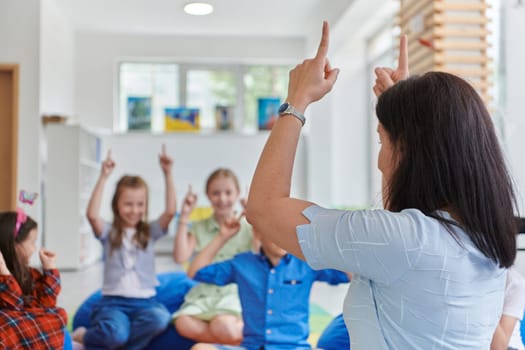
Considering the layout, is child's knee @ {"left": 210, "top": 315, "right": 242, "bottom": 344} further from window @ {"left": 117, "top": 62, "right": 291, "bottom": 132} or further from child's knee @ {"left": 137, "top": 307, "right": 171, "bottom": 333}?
window @ {"left": 117, "top": 62, "right": 291, "bottom": 132}

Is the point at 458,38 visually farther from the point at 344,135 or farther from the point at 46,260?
the point at 344,135

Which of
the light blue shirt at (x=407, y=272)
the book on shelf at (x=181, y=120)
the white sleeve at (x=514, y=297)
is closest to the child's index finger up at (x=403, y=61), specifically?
the light blue shirt at (x=407, y=272)

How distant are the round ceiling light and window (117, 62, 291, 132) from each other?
5.03 feet

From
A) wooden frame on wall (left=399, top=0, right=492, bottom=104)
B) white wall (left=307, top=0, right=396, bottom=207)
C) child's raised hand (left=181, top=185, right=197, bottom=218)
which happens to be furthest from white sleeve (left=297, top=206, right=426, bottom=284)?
white wall (left=307, top=0, right=396, bottom=207)

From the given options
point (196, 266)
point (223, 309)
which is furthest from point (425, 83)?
point (223, 309)

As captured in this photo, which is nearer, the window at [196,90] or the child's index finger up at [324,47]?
the child's index finger up at [324,47]

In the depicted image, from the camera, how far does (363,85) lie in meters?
8.68

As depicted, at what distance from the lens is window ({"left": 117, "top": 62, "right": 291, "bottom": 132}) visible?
8.59m

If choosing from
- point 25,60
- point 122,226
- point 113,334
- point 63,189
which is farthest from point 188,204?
point 25,60

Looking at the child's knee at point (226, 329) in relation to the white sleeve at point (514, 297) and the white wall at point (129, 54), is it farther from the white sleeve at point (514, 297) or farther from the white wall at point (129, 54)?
the white wall at point (129, 54)

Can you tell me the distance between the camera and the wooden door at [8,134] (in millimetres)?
6438

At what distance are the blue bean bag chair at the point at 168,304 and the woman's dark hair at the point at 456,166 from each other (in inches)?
86.5

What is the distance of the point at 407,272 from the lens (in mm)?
943

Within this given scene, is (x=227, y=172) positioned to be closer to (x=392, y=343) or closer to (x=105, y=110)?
(x=392, y=343)
